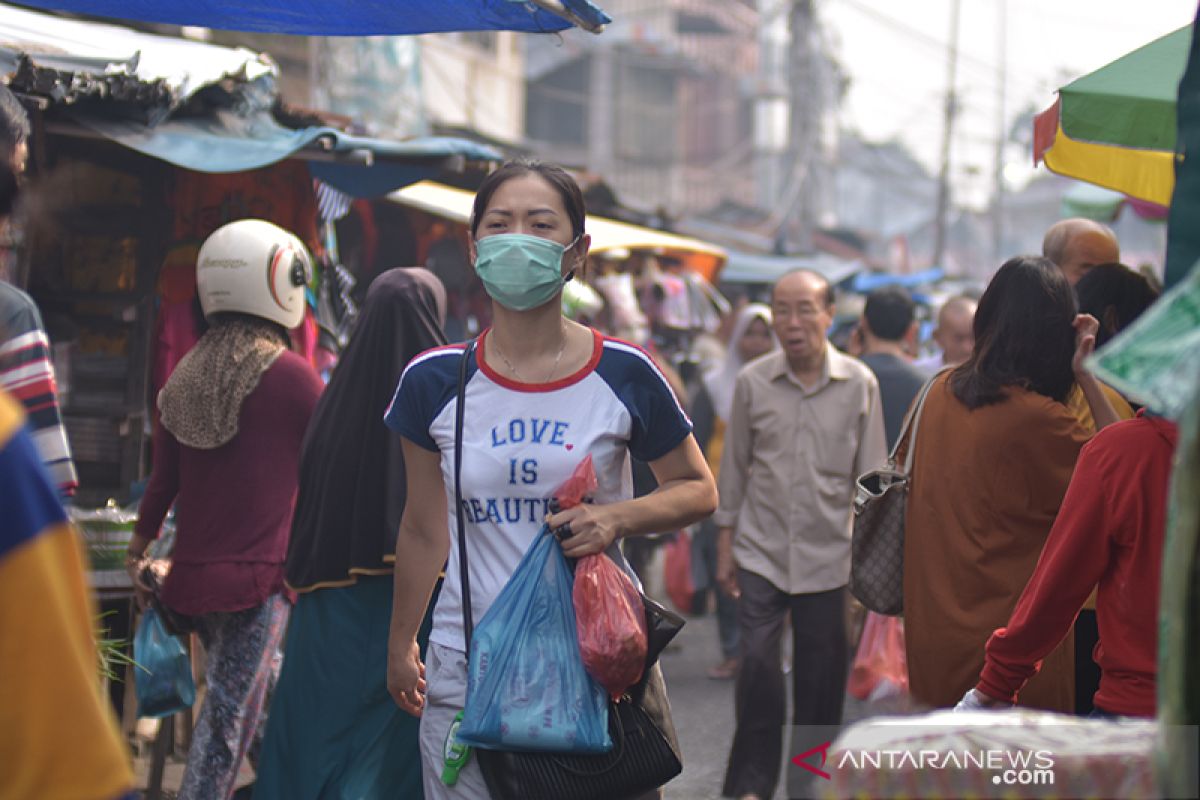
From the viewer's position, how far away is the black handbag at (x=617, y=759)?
305cm


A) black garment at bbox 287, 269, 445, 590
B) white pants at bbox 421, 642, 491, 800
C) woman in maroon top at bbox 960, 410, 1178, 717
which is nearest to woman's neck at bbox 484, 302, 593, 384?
white pants at bbox 421, 642, 491, 800

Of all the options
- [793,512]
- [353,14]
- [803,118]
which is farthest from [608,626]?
[803,118]

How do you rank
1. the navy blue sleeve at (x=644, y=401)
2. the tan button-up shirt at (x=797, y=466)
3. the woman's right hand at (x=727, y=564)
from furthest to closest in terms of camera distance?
the woman's right hand at (x=727, y=564)
the tan button-up shirt at (x=797, y=466)
the navy blue sleeve at (x=644, y=401)

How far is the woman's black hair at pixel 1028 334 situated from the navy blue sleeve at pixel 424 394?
5.37 feet

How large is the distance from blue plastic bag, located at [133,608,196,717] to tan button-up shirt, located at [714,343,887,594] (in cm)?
233

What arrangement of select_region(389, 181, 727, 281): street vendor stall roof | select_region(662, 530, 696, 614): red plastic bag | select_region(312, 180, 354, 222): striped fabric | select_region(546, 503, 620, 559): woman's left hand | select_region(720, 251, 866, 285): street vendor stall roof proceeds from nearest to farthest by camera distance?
select_region(546, 503, 620, 559): woman's left hand, select_region(312, 180, 354, 222): striped fabric, select_region(389, 181, 727, 281): street vendor stall roof, select_region(662, 530, 696, 614): red plastic bag, select_region(720, 251, 866, 285): street vendor stall roof

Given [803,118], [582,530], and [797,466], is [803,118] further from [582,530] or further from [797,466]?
[582,530]

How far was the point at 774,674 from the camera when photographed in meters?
5.95

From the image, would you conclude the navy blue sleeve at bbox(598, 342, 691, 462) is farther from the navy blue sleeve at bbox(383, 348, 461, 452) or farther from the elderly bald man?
the elderly bald man

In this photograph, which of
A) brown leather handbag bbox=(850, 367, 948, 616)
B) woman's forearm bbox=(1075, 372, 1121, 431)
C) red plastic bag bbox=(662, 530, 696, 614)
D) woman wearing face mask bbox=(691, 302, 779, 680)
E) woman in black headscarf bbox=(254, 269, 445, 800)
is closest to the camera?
woman's forearm bbox=(1075, 372, 1121, 431)

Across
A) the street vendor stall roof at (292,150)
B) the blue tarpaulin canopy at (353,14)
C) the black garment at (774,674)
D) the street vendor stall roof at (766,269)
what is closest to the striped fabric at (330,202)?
the street vendor stall roof at (292,150)

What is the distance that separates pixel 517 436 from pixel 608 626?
49cm

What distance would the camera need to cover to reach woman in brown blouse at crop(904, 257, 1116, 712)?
413 centimetres

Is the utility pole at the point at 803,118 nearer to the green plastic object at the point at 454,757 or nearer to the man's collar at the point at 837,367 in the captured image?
the man's collar at the point at 837,367
